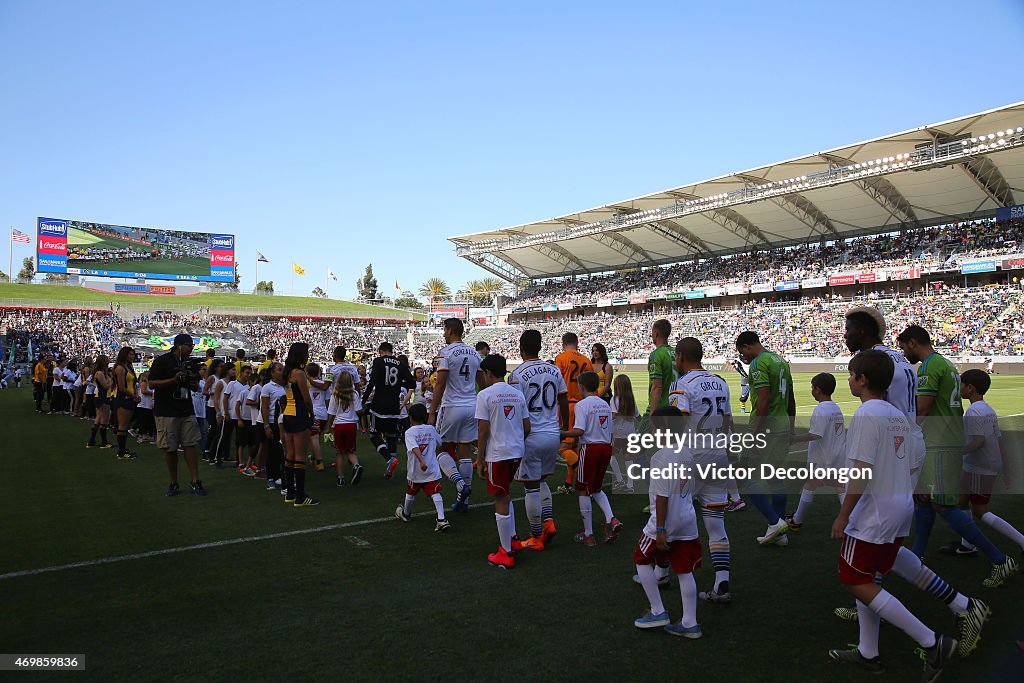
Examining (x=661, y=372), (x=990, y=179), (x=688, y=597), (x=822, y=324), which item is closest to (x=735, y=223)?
(x=822, y=324)

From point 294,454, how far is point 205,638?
13.3ft

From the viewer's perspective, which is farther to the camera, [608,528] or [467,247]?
[467,247]

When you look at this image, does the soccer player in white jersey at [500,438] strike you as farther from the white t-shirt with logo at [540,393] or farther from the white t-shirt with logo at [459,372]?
the white t-shirt with logo at [459,372]

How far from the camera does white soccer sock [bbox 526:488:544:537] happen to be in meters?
6.24

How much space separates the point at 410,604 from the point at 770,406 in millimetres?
3980

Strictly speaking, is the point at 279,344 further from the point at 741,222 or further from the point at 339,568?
the point at 339,568

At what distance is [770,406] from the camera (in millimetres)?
6461

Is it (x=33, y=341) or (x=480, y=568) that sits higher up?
(x=33, y=341)

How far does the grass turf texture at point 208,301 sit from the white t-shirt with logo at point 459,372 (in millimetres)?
70762

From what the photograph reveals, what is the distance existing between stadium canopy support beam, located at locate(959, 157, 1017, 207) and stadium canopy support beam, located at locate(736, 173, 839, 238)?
9.58m

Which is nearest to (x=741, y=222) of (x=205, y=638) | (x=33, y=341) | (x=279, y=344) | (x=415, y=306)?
(x=279, y=344)

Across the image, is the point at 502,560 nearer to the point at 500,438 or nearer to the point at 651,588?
the point at 500,438

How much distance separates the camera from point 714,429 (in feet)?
17.1

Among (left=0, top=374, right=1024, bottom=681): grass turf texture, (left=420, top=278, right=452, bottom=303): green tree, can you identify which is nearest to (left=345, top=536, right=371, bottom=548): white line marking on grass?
(left=0, top=374, right=1024, bottom=681): grass turf texture
